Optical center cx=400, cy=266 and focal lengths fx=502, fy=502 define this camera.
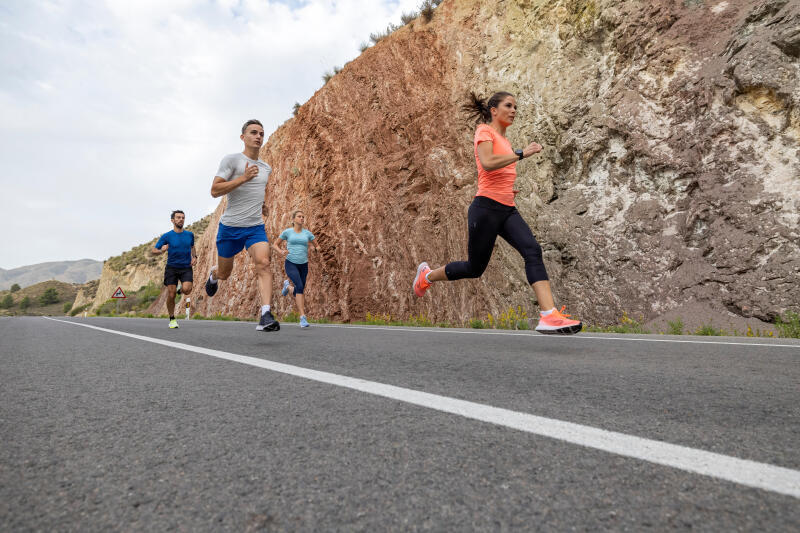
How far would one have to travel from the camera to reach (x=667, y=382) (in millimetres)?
2551

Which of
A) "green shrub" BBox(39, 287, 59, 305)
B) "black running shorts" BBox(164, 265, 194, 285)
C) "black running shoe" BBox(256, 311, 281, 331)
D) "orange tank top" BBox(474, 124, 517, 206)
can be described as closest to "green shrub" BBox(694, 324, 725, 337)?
"orange tank top" BBox(474, 124, 517, 206)

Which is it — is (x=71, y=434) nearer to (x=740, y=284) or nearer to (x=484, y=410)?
(x=484, y=410)

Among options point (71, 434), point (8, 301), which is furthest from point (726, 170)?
point (8, 301)

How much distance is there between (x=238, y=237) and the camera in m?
6.12

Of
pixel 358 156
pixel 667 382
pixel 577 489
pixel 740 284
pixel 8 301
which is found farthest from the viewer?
pixel 8 301

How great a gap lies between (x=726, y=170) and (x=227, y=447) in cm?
881

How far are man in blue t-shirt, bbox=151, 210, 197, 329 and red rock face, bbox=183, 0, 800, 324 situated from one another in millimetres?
5346

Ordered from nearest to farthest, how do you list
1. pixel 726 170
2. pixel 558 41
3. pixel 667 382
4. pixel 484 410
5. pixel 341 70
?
pixel 484 410 → pixel 667 382 → pixel 726 170 → pixel 558 41 → pixel 341 70

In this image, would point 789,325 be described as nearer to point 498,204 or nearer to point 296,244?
point 498,204

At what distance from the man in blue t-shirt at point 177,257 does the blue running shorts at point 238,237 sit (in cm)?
346

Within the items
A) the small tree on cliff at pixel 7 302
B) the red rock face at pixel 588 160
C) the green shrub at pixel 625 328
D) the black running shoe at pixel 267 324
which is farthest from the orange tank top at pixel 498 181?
the small tree on cliff at pixel 7 302

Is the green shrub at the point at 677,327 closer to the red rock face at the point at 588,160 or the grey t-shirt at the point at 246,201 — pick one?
the red rock face at the point at 588,160

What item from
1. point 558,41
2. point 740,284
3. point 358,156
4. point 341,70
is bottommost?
point 740,284

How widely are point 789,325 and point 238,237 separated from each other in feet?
23.2
